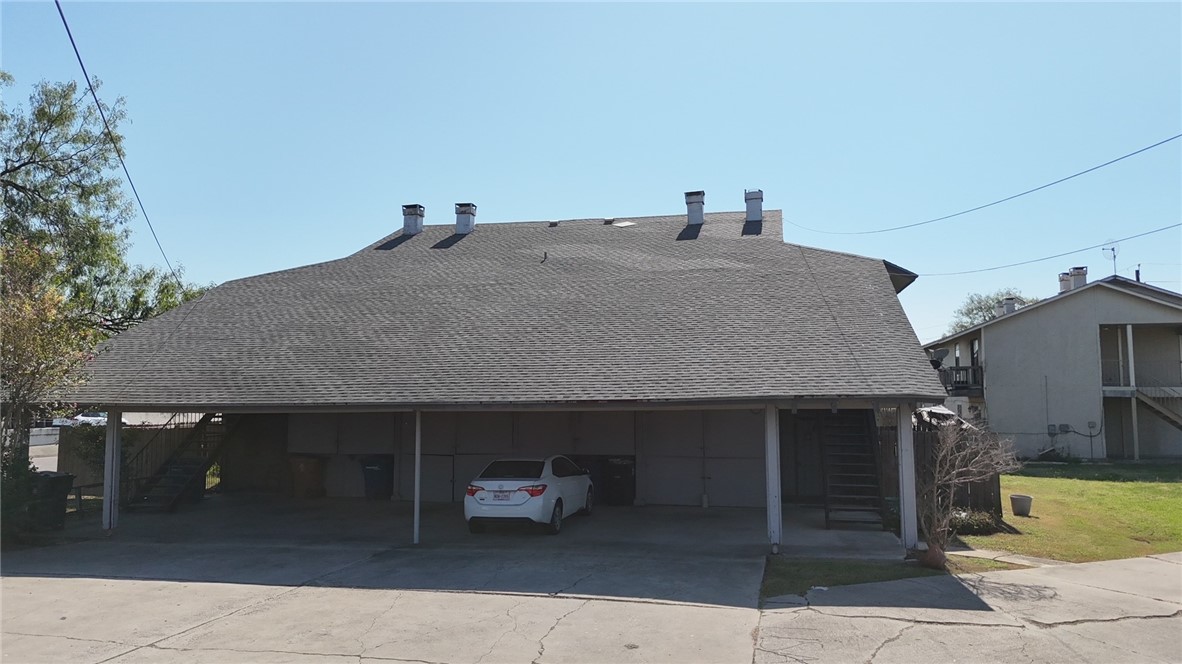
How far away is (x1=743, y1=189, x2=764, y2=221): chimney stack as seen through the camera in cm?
2323

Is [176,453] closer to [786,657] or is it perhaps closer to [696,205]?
[696,205]

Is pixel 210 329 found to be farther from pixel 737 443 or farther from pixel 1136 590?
pixel 1136 590

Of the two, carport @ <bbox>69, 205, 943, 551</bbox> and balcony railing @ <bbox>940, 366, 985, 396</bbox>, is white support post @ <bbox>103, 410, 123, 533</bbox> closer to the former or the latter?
carport @ <bbox>69, 205, 943, 551</bbox>

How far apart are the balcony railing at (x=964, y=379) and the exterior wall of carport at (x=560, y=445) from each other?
61.5 ft

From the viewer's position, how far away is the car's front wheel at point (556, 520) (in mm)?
13430

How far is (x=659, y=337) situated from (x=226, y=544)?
8509 mm

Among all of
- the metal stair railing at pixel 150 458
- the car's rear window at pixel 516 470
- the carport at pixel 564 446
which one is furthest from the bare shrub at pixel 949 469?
the metal stair railing at pixel 150 458

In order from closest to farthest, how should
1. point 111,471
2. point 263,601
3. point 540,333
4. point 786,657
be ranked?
point 786,657
point 263,601
point 111,471
point 540,333

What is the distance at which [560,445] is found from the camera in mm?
17797

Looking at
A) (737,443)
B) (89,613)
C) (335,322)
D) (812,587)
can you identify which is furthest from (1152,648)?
(335,322)

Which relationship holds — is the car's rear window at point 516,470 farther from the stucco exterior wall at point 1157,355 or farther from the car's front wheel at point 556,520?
the stucco exterior wall at point 1157,355

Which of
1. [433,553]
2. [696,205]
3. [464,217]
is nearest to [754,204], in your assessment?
[696,205]

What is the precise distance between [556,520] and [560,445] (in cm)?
424

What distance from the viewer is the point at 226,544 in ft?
43.0
